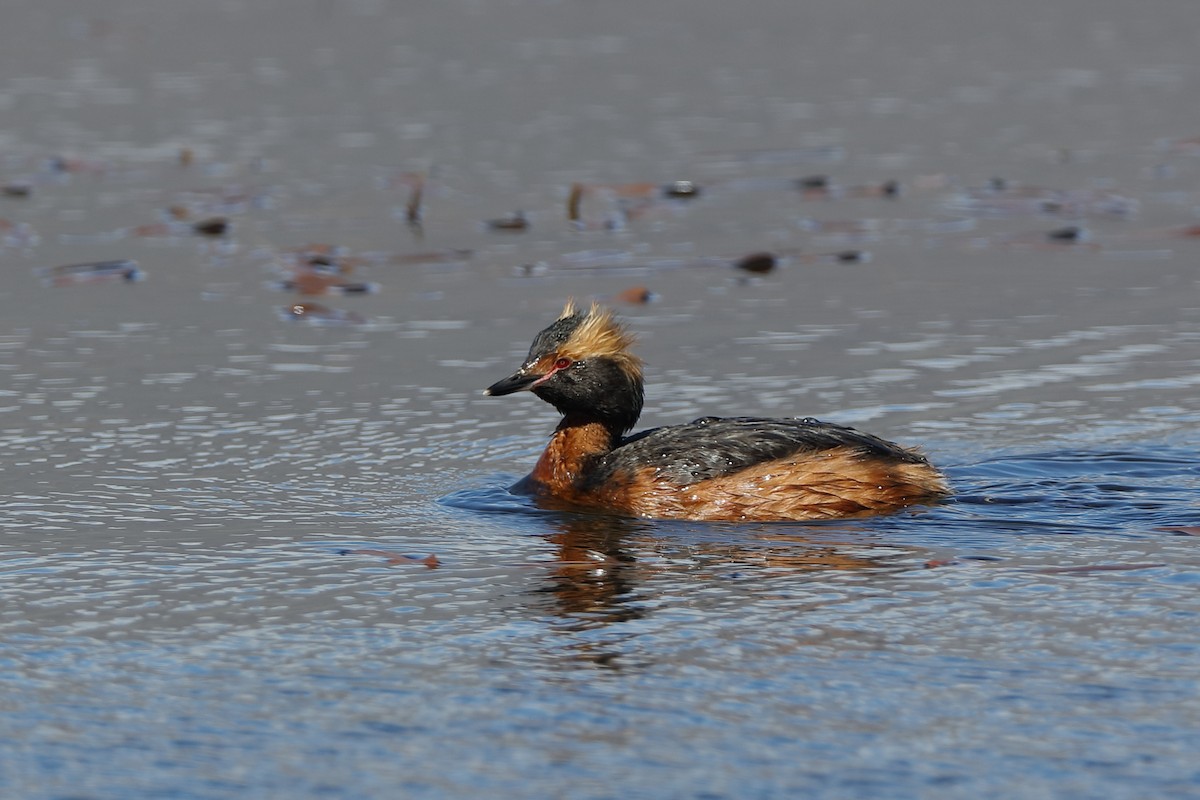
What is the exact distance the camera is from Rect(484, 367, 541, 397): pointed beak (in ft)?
35.3

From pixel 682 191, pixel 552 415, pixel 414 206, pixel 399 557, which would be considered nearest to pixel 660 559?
pixel 399 557

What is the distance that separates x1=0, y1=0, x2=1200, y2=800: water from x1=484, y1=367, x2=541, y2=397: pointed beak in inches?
20.1

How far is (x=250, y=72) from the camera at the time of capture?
81.9 feet

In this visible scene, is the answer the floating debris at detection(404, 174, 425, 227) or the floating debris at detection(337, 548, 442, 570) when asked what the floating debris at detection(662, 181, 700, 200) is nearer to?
the floating debris at detection(404, 174, 425, 227)

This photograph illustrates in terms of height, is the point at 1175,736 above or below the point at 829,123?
below

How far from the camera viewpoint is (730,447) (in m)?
10.2

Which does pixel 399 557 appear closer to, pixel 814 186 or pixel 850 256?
pixel 850 256

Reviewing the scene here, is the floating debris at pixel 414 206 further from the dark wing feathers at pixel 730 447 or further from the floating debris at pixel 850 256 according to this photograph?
the dark wing feathers at pixel 730 447

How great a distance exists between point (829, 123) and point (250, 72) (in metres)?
7.74

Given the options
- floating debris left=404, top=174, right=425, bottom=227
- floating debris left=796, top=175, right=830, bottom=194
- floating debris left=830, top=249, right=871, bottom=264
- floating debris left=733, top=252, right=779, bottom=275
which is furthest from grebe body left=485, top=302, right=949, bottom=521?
floating debris left=796, top=175, right=830, bottom=194

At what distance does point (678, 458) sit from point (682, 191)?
889cm

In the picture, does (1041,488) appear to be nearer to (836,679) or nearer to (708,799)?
(836,679)

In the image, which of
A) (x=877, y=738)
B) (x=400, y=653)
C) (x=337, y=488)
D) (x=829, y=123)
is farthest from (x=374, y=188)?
(x=877, y=738)

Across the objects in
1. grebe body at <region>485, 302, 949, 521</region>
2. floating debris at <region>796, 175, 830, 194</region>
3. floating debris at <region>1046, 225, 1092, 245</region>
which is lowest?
grebe body at <region>485, 302, 949, 521</region>
